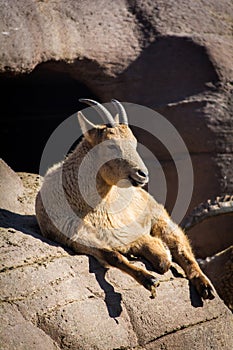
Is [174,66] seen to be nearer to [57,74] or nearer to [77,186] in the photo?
[57,74]

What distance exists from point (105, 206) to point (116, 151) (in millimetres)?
508

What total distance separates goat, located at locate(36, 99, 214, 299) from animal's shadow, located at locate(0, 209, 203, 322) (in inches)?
2.5

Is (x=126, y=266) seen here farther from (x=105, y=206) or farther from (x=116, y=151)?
(x=116, y=151)

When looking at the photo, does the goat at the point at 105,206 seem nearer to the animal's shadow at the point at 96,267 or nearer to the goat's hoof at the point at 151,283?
the animal's shadow at the point at 96,267

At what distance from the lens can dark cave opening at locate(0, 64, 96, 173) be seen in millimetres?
10461

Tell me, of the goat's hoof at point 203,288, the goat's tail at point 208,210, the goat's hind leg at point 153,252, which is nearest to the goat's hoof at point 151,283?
the goat's hind leg at point 153,252

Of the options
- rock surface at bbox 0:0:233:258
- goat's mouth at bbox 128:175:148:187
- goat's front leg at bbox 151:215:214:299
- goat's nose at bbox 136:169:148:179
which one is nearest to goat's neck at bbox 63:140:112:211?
goat's mouth at bbox 128:175:148:187

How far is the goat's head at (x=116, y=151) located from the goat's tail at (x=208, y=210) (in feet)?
7.59

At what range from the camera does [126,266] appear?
641cm

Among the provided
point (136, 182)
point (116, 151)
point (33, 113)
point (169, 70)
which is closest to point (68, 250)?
point (136, 182)

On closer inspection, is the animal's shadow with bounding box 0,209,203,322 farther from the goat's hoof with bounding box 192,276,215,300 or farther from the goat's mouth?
the goat's mouth

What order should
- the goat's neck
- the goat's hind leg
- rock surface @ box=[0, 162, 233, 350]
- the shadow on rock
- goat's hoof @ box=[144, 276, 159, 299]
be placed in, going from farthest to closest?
the goat's neck, the goat's hind leg, goat's hoof @ box=[144, 276, 159, 299], the shadow on rock, rock surface @ box=[0, 162, 233, 350]

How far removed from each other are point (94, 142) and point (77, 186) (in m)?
0.42

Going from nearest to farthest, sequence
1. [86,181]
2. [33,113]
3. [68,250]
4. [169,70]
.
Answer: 1. [68,250]
2. [86,181]
3. [169,70]
4. [33,113]
